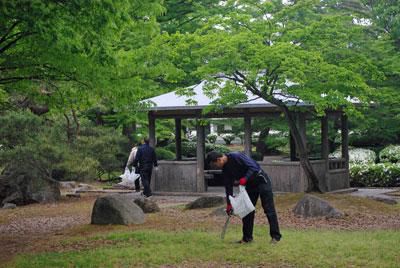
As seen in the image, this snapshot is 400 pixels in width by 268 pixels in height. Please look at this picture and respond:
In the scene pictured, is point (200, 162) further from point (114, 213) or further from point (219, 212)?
point (114, 213)

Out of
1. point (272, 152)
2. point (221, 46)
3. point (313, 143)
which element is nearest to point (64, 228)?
point (221, 46)

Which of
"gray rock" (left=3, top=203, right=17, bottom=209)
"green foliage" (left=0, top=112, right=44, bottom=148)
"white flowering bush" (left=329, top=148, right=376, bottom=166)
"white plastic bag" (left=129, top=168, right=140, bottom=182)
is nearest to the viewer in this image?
"gray rock" (left=3, top=203, right=17, bottom=209)

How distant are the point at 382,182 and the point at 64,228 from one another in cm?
1410

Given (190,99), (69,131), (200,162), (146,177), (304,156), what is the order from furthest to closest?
(69,131)
(200,162)
(146,177)
(190,99)
(304,156)

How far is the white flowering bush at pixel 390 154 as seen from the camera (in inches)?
1006

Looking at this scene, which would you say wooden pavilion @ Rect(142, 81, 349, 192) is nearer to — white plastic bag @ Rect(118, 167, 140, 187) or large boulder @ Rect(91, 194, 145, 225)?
white plastic bag @ Rect(118, 167, 140, 187)

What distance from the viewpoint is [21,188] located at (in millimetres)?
18734

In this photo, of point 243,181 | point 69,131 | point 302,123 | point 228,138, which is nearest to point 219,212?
point 243,181

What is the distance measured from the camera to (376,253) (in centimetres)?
854

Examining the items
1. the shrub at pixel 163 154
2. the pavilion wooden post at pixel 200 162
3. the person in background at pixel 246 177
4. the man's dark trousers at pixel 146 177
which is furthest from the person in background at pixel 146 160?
the person in background at pixel 246 177

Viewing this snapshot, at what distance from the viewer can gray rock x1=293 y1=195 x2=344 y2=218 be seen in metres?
12.9

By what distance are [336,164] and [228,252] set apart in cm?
1243

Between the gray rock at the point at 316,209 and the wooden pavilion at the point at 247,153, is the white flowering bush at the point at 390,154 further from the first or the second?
the gray rock at the point at 316,209

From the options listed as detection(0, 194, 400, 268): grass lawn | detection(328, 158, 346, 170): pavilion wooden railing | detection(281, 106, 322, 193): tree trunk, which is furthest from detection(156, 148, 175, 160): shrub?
detection(0, 194, 400, 268): grass lawn
